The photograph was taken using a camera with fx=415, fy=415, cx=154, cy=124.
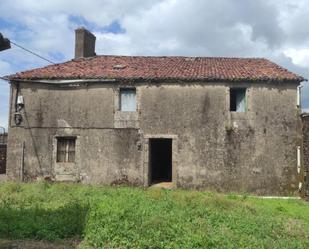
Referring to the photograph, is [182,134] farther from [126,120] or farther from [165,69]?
[165,69]

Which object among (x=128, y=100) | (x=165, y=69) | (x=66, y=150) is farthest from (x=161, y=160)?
(x=66, y=150)

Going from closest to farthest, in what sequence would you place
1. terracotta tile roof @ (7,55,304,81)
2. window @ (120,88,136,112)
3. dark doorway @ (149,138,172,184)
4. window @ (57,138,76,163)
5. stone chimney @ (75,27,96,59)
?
terracotta tile roof @ (7,55,304,81), window @ (120,88,136,112), window @ (57,138,76,163), dark doorway @ (149,138,172,184), stone chimney @ (75,27,96,59)

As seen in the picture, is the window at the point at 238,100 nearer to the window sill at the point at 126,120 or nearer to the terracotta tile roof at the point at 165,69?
the terracotta tile roof at the point at 165,69

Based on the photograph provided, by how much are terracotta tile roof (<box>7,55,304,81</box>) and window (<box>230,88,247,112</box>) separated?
0.71 metres

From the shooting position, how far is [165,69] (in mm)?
20328

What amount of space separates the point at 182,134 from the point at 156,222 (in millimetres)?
9279

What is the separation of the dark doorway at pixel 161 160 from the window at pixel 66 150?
3817mm

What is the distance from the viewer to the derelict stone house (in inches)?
728

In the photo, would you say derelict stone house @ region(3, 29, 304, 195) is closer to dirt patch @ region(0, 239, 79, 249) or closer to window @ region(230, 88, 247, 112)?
window @ region(230, 88, 247, 112)

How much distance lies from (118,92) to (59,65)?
4.23m

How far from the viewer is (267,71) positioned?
1978cm

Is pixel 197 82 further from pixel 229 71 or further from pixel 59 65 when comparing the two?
pixel 59 65

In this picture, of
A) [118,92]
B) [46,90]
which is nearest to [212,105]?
[118,92]

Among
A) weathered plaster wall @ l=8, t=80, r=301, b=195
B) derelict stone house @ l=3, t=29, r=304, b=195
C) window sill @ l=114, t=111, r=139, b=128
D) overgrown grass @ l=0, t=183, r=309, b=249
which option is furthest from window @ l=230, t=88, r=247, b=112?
overgrown grass @ l=0, t=183, r=309, b=249
